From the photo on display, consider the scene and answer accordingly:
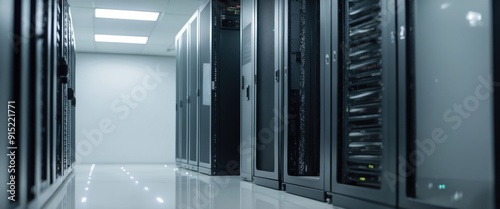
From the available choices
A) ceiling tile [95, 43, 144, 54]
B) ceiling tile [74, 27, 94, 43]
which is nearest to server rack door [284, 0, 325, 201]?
ceiling tile [74, 27, 94, 43]

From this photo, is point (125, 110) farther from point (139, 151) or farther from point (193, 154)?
point (193, 154)

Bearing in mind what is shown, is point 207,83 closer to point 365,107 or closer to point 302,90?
point 302,90

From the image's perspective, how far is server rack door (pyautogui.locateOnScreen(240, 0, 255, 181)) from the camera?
4.89 m

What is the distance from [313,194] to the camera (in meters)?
3.42

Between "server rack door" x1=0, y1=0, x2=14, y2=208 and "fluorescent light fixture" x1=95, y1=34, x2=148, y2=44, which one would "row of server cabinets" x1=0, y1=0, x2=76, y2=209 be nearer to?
"server rack door" x1=0, y1=0, x2=14, y2=208

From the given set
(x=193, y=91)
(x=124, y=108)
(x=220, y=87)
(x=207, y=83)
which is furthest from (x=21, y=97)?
(x=124, y=108)

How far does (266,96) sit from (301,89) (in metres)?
0.57

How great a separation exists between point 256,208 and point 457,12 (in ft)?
4.98

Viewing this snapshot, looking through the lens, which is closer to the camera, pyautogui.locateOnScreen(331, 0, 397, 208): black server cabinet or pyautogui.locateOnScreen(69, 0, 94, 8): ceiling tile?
pyautogui.locateOnScreen(331, 0, 397, 208): black server cabinet

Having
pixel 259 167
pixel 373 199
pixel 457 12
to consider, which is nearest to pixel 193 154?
pixel 259 167

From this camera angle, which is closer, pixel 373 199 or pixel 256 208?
pixel 373 199

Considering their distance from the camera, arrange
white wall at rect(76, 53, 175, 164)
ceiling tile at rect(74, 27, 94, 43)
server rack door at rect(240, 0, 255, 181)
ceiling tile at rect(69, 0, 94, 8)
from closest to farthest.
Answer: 1. server rack door at rect(240, 0, 255, 181)
2. ceiling tile at rect(69, 0, 94, 8)
3. ceiling tile at rect(74, 27, 94, 43)
4. white wall at rect(76, 53, 175, 164)

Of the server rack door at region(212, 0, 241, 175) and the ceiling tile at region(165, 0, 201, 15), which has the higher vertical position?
the ceiling tile at region(165, 0, 201, 15)

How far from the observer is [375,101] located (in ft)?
8.98
